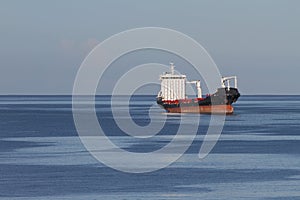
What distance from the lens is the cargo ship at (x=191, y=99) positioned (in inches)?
5369

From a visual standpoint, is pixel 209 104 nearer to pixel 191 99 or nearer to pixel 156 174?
pixel 191 99

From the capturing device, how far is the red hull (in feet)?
460

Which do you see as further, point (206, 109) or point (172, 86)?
point (172, 86)

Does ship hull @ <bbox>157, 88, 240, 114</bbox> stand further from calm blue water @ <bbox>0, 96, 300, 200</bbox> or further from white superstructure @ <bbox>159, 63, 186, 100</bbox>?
calm blue water @ <bbox>0, 96, 300, 200</bbox>

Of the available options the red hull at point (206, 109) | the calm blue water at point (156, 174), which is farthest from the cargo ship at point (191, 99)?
the calm blue water at point (156, 174)

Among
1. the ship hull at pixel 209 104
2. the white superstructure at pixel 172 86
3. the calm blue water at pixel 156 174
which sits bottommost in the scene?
the calm blue water at pixel 156 174

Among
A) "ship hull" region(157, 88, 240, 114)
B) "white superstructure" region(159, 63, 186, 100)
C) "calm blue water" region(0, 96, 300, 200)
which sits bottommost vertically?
"calm blue water" region(0, 96, 300, 200)

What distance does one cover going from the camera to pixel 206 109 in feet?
472

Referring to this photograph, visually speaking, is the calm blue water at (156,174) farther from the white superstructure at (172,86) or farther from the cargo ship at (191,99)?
the white superstructure at (172,86)

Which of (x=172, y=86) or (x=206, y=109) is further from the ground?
(x=172, y=86)

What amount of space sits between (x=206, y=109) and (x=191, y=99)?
24.3 feet

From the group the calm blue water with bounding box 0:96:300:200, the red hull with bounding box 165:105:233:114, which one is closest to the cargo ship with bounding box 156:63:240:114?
the red hull with bounding box 165:105:233:114

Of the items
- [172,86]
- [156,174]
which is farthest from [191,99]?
[156,174]

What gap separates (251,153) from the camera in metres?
68.4
